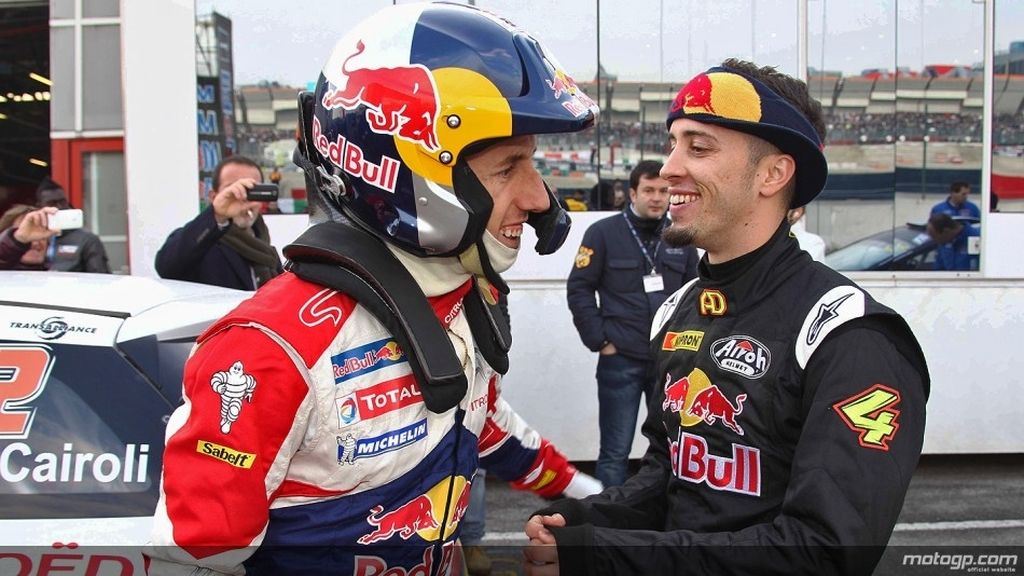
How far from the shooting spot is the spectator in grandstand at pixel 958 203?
6.33 metres

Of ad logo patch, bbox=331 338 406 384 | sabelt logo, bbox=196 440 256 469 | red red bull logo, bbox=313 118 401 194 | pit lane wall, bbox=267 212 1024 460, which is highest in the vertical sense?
red red bull logo, bbox=313 118 401 194

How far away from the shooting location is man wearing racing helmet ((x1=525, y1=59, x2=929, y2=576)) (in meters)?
1.63

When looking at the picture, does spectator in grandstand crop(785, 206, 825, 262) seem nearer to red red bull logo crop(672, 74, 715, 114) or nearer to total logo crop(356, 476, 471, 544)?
red red bull logo crop(672, 74, 715, 114)

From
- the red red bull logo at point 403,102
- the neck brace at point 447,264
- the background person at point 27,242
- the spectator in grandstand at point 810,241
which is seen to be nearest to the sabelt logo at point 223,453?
the neck brace at point 447,264

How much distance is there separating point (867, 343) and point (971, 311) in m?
5.23

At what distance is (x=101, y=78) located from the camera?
7133 millimetres

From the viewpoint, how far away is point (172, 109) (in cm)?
615

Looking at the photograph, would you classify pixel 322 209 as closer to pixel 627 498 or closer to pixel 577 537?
pixel 577 537

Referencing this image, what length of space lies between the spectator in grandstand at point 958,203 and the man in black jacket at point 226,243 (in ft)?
14.8

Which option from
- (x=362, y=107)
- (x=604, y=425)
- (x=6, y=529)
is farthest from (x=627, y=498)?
(x=604, y=425)

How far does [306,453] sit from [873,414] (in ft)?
3.26

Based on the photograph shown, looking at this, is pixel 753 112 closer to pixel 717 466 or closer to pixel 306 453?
pixel 717 466

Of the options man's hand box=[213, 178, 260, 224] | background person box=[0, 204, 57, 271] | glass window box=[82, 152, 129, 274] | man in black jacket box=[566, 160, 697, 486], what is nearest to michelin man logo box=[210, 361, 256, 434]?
man's hand box=[213, 178, 260, 224]

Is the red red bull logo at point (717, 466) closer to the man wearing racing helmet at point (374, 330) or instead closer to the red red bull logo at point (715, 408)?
the red red bull logo at point (715, 408)
